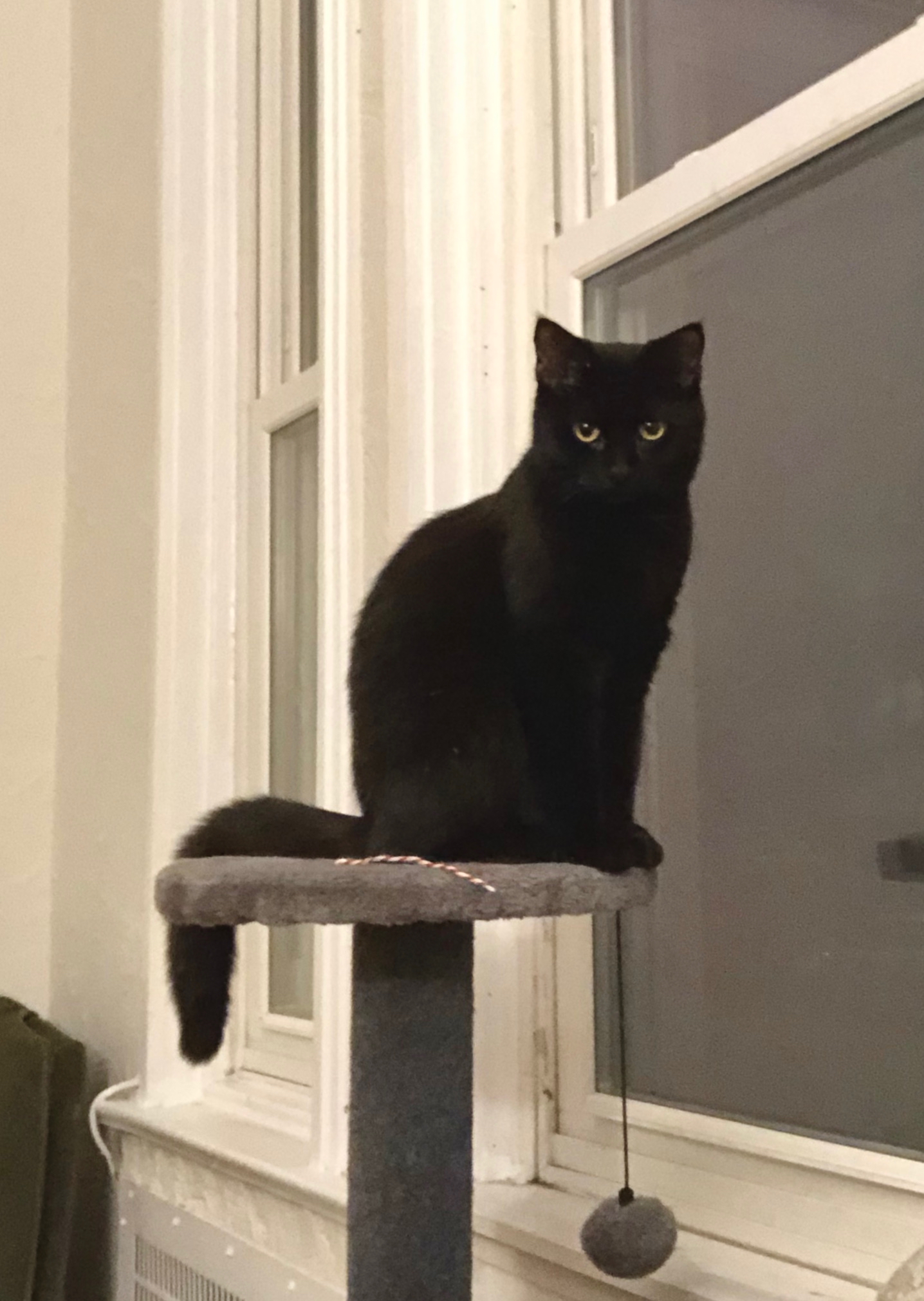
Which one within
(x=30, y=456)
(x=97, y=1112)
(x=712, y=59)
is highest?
(x=712, y=59)

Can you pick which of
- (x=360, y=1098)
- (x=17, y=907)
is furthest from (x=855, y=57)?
(x=17, y=907)

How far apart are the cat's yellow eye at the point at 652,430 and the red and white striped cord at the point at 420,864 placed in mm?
321

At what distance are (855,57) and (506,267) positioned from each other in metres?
0.37

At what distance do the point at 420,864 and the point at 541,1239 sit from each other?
0.39 m

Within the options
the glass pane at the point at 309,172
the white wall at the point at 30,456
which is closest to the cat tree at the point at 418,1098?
the glass pane at the point at 309,172

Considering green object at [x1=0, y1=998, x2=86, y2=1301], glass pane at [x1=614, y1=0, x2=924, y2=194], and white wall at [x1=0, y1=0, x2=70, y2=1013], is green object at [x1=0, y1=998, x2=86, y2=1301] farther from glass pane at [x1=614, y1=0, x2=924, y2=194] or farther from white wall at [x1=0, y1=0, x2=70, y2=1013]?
glass pane at [x1=614, y1=0, x2=924, y2=194]

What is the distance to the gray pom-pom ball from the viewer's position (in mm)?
704

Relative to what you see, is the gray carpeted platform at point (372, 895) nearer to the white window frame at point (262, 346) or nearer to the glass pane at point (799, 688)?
the glass pane at point (799, 688)

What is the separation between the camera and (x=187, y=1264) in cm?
132

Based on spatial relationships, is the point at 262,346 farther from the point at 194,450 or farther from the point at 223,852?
the point at 223,852

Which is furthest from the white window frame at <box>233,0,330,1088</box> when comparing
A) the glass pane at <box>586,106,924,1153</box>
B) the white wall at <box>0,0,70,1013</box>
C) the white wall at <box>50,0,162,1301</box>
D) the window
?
the glass pane at <box>586,106,924,1153</box>

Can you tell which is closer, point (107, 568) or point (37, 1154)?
point (37, 1154)

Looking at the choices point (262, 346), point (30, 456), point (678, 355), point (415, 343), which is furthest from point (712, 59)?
point (30, 456)

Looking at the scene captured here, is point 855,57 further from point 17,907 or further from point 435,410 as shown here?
point 17,907
